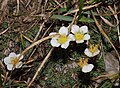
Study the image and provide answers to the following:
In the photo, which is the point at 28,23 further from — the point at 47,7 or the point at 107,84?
the point at 107,84

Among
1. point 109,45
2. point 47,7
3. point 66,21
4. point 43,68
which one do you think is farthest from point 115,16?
point 43,68

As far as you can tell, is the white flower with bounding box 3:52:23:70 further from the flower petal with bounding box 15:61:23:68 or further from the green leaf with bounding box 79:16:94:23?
the green leaf with bounding box 79:16:94:23

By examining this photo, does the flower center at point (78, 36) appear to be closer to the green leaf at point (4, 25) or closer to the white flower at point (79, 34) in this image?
the white flower at point (79, 34)

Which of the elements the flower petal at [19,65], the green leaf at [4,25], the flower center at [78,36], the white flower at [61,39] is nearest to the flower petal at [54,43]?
the white flower at [61,39]

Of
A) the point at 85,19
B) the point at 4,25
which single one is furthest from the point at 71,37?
the point at 4,25

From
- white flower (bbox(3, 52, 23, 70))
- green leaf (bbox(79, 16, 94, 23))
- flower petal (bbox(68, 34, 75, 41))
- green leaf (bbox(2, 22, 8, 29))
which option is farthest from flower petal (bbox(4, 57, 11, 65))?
green leaf (bbox(79, 16, 94, 23))

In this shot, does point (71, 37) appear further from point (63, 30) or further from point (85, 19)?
point (85, 19)
